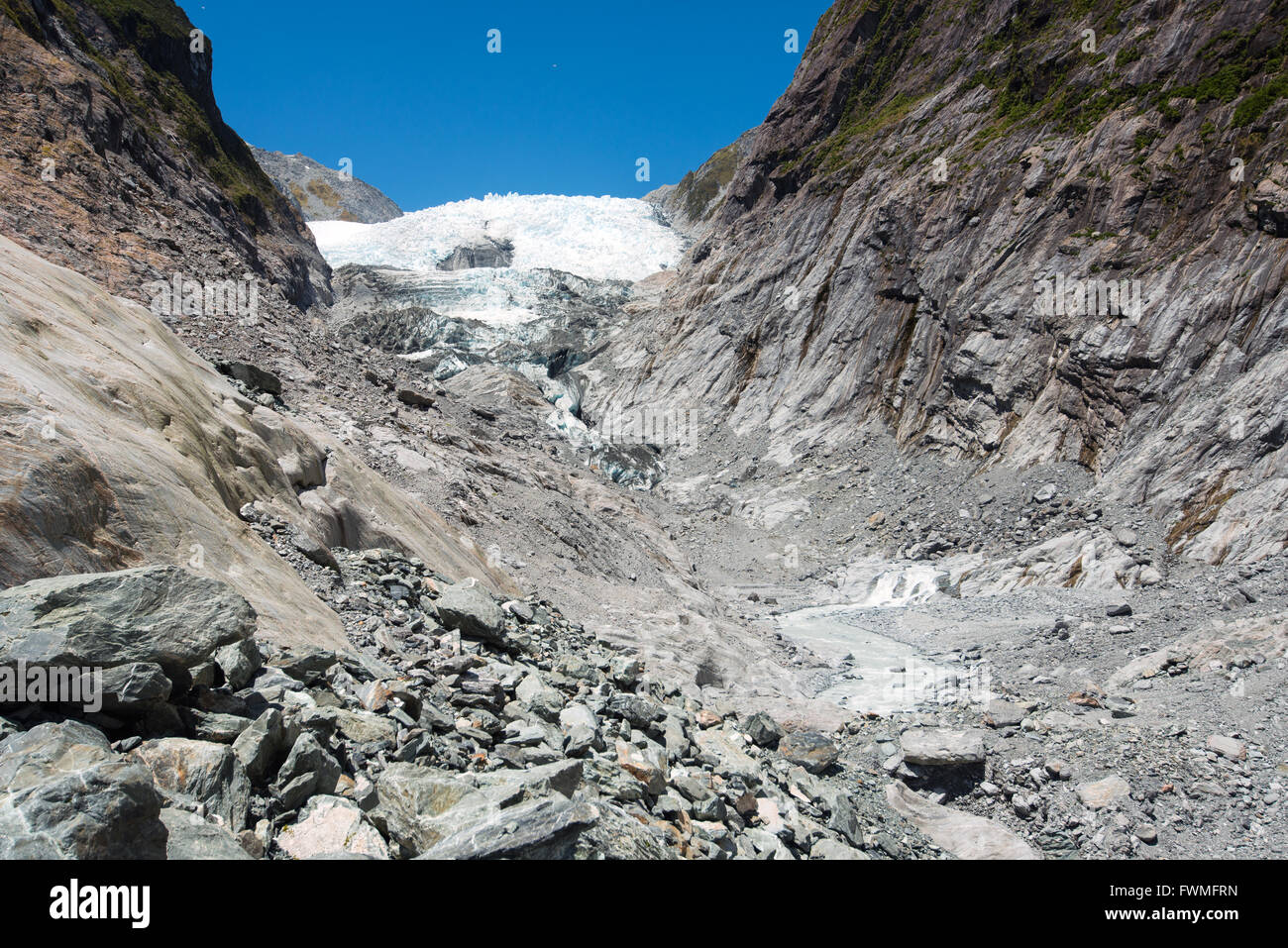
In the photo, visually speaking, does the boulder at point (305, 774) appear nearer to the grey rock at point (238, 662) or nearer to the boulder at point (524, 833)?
the grey rock at point (238, 662)

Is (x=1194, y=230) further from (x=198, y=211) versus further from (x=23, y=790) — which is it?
(x=198, y=211)

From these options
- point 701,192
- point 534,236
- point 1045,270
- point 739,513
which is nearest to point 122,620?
point 739,513

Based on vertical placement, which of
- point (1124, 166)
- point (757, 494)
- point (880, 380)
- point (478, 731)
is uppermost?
point (1124, 166)

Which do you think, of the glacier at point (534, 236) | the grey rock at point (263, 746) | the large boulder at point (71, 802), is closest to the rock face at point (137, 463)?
the grey rock at point (263, 746)

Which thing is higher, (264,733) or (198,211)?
(198,211)

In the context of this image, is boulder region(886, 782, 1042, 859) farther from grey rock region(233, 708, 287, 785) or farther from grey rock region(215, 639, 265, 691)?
grey rock region(215, 639, 265, 691)

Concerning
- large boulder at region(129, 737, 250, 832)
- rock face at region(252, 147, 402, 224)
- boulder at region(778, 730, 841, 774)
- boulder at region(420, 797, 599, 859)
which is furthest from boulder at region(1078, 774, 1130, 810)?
rock face at region(252, 147, 402, 224)
